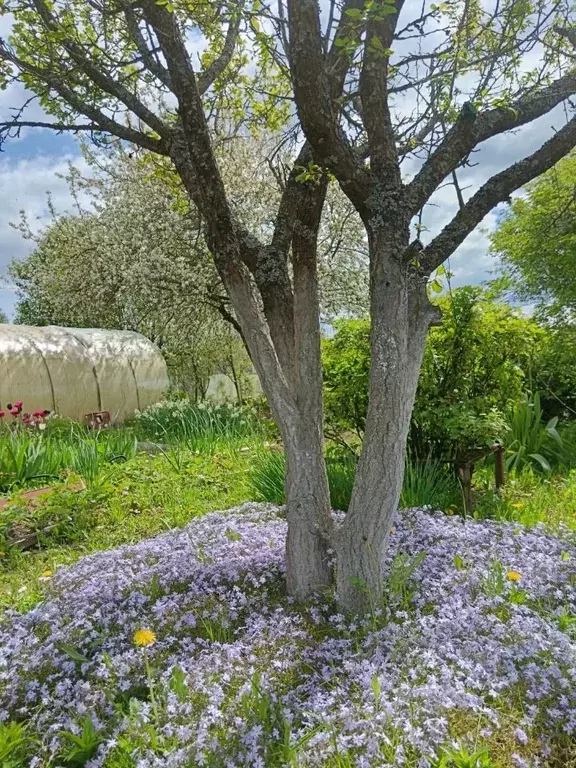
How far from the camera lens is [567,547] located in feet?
10.3

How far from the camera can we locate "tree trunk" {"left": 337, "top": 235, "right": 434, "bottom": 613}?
2.42 metres

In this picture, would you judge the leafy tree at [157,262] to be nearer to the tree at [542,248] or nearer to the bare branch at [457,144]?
the tree at [542,248]

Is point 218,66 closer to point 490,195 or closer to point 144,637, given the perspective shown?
point 490,195

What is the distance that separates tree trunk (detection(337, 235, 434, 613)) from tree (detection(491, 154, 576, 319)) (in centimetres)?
559

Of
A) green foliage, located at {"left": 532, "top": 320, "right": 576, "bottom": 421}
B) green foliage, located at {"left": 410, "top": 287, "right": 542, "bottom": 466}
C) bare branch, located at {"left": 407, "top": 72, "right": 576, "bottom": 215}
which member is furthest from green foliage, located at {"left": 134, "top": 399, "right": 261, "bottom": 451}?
bare branch, located at {"left": 407, "top": 72, "right": 576, "bottom": 215}

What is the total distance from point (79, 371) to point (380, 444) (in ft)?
32.4

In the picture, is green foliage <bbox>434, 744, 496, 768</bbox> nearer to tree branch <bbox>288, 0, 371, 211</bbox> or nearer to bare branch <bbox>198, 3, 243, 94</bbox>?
tree branch <bbox>288, 0, 371, 211</bbox>

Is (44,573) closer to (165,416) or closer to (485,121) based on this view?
(485,121)

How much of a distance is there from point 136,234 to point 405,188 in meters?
10.8

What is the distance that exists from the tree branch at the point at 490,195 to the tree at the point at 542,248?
15.8 ft

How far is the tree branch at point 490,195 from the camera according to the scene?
2.64m

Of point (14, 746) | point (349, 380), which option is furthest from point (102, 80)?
point (14, 746)

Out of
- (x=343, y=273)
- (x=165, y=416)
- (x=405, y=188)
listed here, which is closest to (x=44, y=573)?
(x=405, y=188)

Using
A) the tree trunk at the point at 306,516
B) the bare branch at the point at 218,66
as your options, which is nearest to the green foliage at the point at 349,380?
the tree trunk at the point at 306,516
